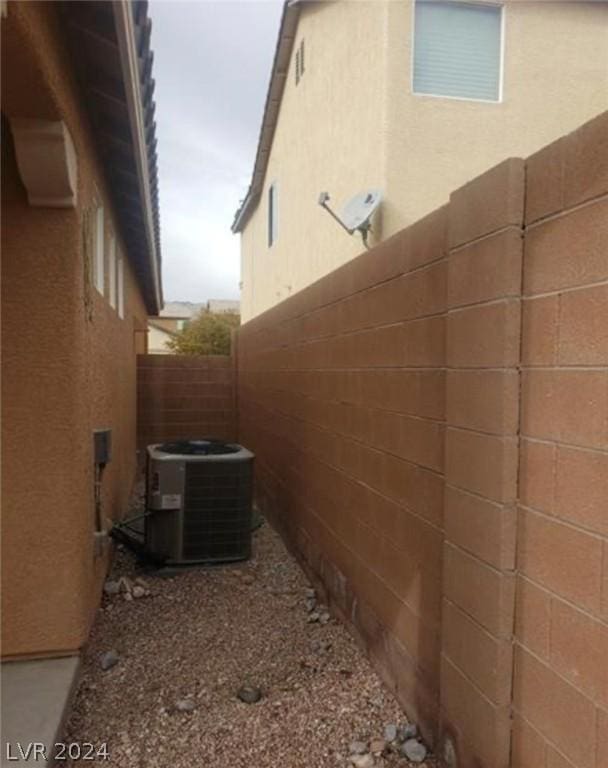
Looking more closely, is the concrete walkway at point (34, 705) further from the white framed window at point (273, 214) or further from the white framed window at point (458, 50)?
the white framed window at point (273, 214)

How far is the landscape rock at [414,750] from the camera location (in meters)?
2.49

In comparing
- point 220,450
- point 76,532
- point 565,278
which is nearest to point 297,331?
point 220,450

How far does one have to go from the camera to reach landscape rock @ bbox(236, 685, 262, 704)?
299 centimetres

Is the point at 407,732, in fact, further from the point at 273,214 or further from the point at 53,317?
the point at 273,214

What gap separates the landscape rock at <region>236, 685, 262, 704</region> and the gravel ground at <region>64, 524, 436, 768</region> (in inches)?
1.2

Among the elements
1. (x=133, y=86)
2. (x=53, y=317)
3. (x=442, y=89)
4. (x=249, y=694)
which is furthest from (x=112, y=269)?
(x=442, y=89)

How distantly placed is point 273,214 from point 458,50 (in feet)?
20.2

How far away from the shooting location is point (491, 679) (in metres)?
2.04

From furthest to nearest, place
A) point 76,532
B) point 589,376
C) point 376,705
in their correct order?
1. point 76,532
2. point 376,705
3. point 589,376

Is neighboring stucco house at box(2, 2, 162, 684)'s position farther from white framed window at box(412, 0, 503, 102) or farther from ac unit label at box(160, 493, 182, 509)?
→ white framed window at box(412, 0, 503, 102)

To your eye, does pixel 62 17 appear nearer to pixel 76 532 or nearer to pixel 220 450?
pixel 76 532

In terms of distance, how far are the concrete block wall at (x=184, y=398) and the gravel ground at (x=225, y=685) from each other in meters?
5.17

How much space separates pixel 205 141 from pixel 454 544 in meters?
9.52

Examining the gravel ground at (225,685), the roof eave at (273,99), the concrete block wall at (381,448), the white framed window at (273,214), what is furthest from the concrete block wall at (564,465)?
the white framed window at (273,214)
